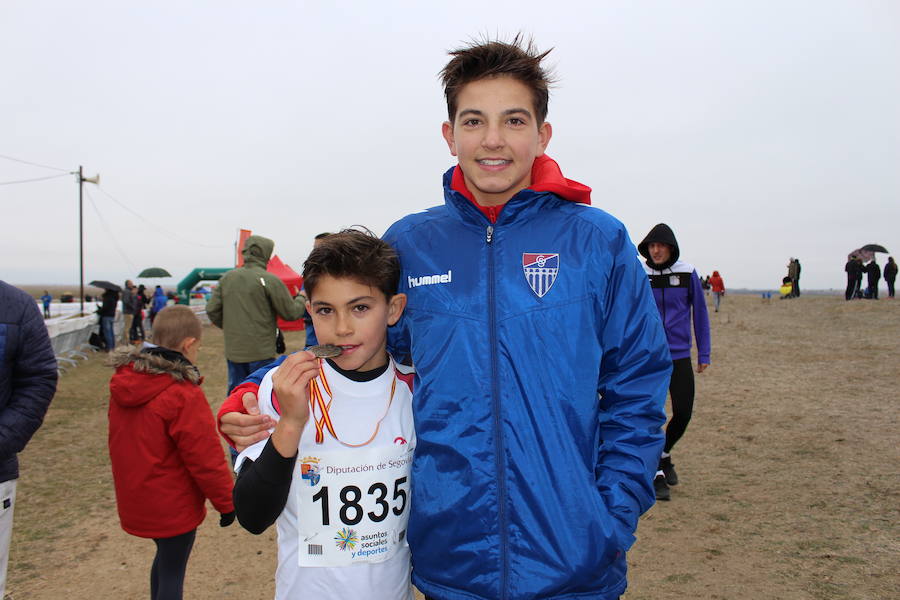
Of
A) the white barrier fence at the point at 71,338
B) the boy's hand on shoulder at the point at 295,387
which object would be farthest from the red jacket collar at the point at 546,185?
the white barrier fence at the point at 71,338

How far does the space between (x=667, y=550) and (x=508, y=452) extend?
310cm

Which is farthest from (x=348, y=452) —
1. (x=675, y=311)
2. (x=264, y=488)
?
(x=675, y=311)

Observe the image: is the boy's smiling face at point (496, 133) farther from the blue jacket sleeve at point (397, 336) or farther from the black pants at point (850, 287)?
the black pants at point (850, 287)

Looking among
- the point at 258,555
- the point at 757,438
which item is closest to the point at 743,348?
the point at 757,438

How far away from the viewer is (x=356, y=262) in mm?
1909

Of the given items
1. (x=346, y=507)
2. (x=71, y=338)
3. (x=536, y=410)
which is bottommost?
(x=71, y=338)

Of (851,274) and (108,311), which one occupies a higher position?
(851,274)

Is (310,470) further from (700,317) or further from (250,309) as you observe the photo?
(250,309)

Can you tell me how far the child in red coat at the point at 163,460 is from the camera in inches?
116

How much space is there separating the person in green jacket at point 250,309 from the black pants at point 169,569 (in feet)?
11.6

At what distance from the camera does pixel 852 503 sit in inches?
178

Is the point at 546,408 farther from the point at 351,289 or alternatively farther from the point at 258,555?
the point at 258,555

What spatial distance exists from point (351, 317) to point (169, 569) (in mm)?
2101

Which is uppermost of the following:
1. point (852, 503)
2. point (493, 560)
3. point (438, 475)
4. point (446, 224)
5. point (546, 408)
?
point (446, 224)
